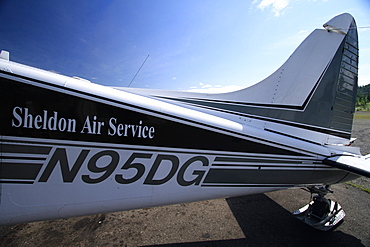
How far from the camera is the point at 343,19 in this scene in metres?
2.55

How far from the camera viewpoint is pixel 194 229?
8.50 ft

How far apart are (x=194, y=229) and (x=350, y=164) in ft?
7.50

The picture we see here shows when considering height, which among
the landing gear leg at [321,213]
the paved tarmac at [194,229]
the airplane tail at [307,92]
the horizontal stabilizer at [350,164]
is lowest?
the paved tarmac at [194,229]

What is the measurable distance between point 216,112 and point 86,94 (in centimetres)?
173

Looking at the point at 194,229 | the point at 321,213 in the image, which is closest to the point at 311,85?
the point at 321,213

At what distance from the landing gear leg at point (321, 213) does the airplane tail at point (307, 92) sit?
34.4 inches

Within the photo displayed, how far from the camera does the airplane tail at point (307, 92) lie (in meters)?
2.52

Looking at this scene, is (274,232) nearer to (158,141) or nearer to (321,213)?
(321,213)

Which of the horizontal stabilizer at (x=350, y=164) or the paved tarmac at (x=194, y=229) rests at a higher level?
the horizontal stabilizer at (x=350, y=164)

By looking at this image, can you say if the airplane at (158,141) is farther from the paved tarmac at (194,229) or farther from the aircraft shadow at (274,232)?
the paved tarmac at (194,229)

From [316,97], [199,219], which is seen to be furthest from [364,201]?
[199,219]

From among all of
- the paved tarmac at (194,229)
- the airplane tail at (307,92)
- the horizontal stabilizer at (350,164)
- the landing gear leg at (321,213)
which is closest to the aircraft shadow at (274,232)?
the paved tarmac at (194,229)

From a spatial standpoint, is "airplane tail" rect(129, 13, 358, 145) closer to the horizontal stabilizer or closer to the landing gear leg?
the horizontal stabilizer

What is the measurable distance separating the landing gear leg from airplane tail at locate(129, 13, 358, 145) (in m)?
0.87
